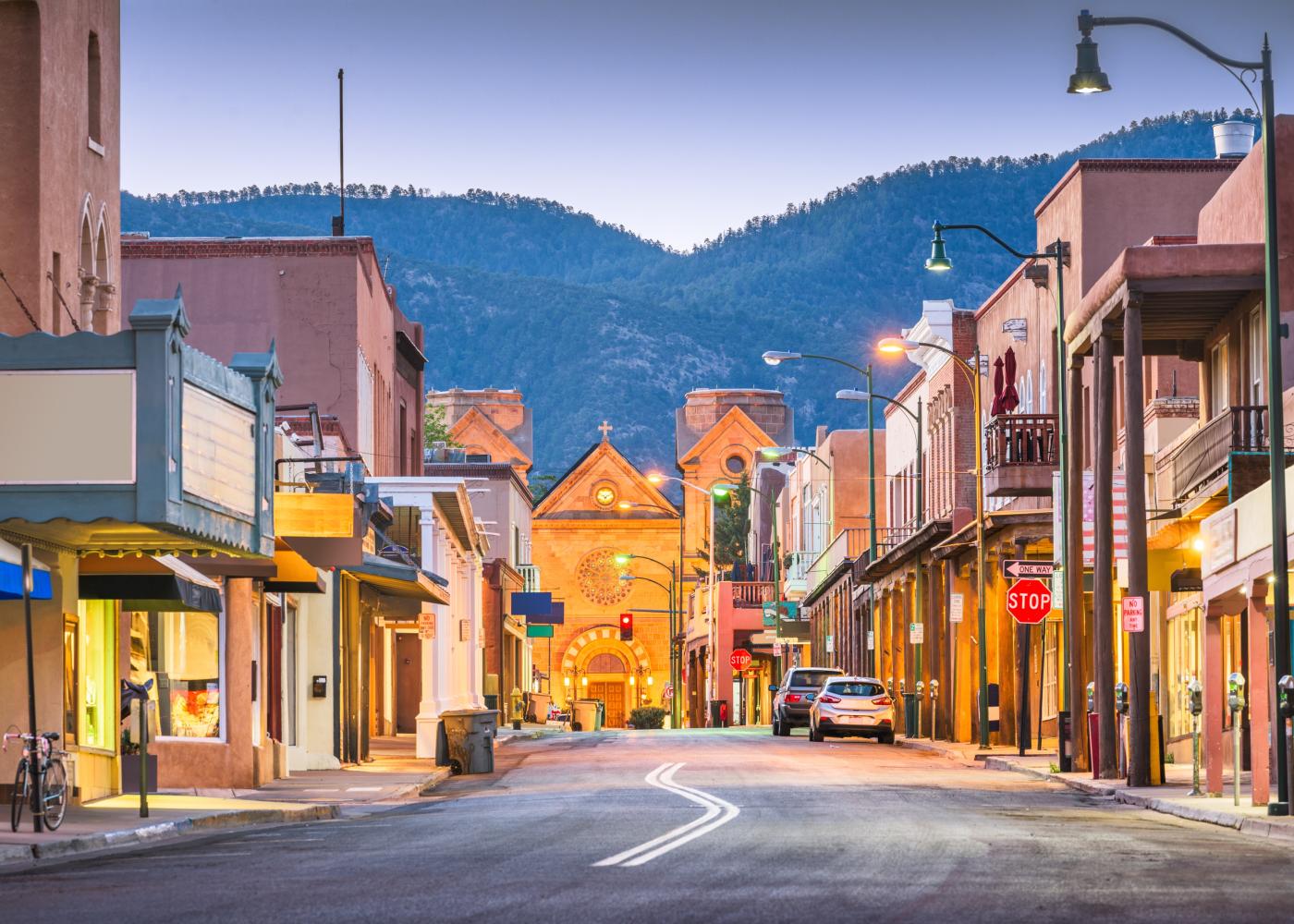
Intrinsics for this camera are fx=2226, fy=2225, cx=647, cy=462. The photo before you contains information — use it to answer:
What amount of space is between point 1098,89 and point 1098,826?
9.50 meters

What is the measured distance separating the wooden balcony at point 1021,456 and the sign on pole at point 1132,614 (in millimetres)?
12774

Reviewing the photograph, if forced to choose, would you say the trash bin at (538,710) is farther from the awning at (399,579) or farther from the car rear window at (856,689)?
the awning at (399,579)


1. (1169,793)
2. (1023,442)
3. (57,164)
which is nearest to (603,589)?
(1023,442)

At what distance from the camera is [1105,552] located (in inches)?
1219

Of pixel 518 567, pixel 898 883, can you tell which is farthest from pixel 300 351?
pixel 518 567

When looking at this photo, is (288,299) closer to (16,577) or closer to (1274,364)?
(16,577)

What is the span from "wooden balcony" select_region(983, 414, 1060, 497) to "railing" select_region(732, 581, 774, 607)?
53.6 metres

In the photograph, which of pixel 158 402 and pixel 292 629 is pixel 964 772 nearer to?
pixel 292 629

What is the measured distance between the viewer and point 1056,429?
1662 inches

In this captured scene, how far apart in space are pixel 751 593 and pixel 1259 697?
240 ft

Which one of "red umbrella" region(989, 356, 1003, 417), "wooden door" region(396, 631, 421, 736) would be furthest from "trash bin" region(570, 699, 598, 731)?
"red umbrella" region(989, 356, 1003, 417)

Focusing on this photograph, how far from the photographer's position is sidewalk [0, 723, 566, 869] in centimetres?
1955

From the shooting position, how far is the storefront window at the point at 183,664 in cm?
3080


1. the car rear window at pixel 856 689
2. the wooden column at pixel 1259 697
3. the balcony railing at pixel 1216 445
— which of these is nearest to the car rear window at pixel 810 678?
the car rear window at pixel 856 689
